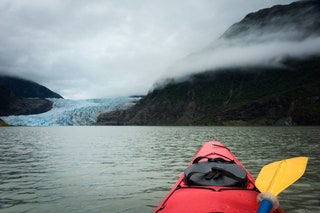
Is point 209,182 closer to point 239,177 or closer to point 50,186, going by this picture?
point 239,177

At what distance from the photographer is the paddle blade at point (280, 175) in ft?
21.6

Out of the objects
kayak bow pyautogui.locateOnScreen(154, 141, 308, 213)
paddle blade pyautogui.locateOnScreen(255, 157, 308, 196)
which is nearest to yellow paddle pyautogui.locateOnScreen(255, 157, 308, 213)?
paddle blade pyautogui.locateOnScreen(255, 157, 308, 196)

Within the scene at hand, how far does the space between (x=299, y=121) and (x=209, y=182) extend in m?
189

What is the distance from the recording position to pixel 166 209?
5.93 metres

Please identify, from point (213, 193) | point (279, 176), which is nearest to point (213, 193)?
point (213, 193)

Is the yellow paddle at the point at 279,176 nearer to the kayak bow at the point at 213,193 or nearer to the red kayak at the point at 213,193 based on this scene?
the kayak bow at the point at 213,193

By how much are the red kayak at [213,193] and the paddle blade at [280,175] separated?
0.32 m

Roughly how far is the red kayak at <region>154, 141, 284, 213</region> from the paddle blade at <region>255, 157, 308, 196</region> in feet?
1.06

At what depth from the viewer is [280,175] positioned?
7.21 m

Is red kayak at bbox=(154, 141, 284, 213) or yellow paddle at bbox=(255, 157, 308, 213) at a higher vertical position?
yellow paddle at bbox=(255, 157, 308, 213)

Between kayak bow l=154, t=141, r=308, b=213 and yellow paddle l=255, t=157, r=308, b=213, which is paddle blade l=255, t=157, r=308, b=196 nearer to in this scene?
yellow paddle l=255, t=157, r=308, b=213

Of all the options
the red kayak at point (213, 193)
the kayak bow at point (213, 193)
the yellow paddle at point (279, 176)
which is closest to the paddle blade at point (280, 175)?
the yellow paddle at point (279, 176)

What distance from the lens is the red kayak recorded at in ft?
18.7

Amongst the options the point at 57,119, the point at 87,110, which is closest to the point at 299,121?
the point at 87,110
